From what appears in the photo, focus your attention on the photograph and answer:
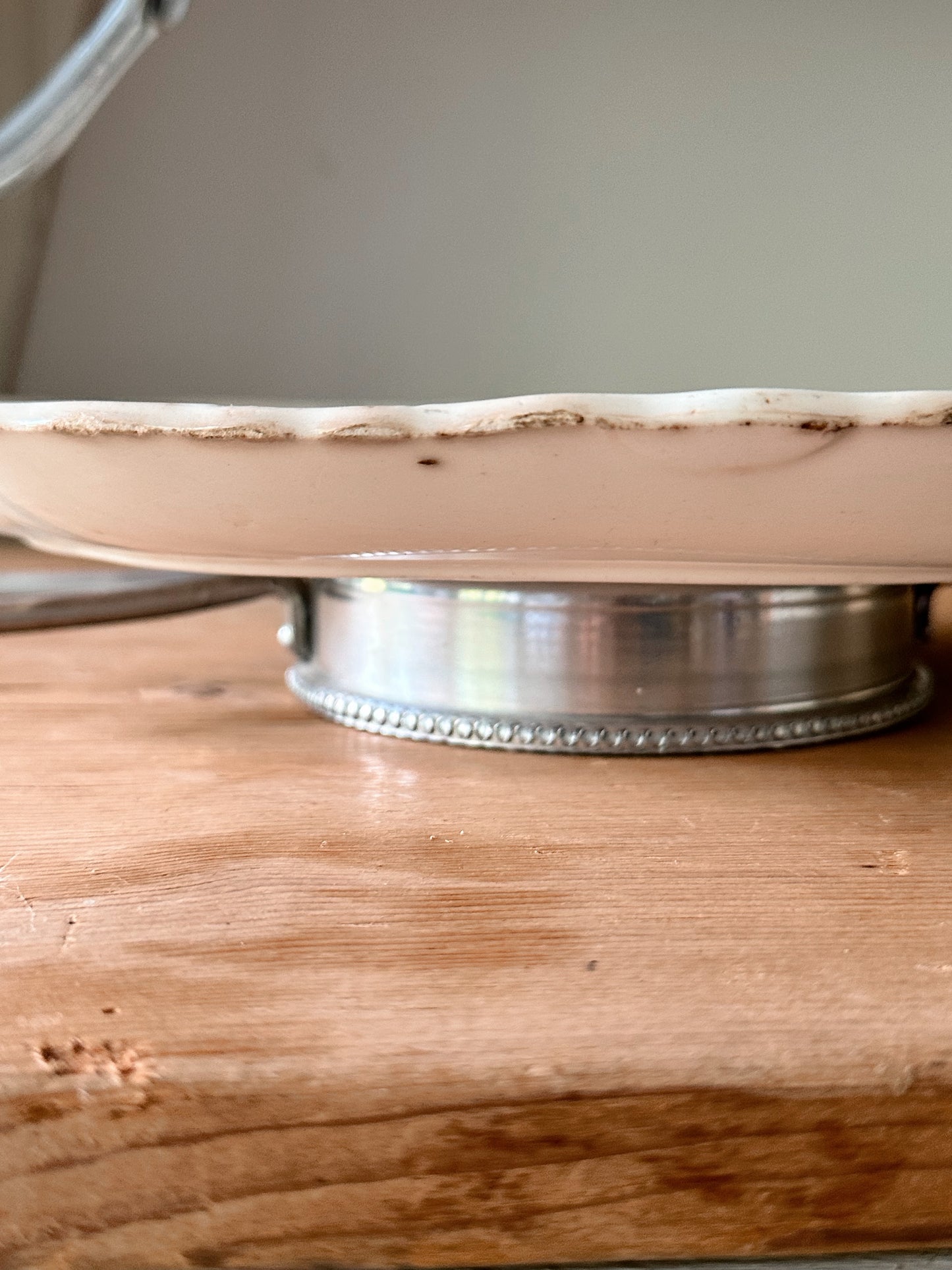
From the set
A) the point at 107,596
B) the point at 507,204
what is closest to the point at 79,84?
the point at 107,596

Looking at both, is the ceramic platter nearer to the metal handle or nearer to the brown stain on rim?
the brown stain on rim

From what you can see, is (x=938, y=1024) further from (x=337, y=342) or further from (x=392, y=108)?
(x=392, y=108)

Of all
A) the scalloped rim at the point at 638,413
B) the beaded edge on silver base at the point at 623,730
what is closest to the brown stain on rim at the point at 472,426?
the scalloped rim at the point at 638,413

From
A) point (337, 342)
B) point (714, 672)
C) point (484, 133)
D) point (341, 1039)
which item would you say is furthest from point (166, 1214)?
point (484, 133)

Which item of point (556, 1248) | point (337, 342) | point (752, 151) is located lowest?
point (556, 1248)

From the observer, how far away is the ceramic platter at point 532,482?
16 centimetres

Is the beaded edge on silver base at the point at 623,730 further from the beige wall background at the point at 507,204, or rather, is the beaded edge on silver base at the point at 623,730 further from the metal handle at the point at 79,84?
the beige wall background at the point at 507,204

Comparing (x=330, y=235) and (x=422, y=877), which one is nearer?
(x=422, y=877)

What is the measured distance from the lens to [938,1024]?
138mm

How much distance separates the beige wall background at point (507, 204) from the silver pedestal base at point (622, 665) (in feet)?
2.24

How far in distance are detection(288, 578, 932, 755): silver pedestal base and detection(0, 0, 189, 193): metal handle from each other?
170 mm

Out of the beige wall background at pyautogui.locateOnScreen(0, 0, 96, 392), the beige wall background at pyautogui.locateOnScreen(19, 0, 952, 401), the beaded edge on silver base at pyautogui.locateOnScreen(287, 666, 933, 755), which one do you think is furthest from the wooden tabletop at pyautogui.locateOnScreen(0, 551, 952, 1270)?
the beige wall background at pyautogui.locateOnScreen(0, 0, 96, 392)

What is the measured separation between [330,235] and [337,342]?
11cm

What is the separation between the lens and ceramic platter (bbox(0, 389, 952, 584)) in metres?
0.16
